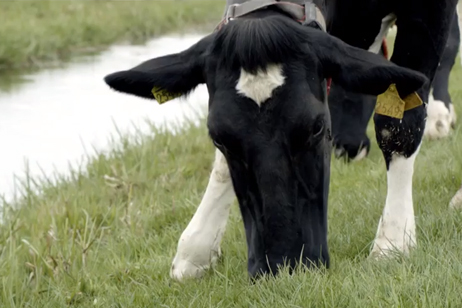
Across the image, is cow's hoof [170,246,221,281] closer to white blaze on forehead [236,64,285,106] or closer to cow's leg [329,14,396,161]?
white blaze on forehead [236,64,285,106]

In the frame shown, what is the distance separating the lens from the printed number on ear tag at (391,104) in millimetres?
3811

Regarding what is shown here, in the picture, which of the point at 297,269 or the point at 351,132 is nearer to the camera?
the point at 297,269

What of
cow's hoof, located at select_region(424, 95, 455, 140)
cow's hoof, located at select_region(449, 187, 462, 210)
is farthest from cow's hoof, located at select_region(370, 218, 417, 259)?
cow's hoof, located at select_region(424, 95, 455, 140)

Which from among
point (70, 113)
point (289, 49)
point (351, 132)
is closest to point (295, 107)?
point (289, 49)

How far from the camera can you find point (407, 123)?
3953mm

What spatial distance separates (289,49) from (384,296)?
3.24 ft

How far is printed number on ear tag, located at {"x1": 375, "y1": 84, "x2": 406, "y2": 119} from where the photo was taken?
3.81 m

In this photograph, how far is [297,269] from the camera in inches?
121

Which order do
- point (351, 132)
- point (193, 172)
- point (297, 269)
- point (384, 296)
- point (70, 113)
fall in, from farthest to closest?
1. point (70, 113)
2. point (193, 172)
3. point (351, 132)
4. point (297, 269)
5. point (384, 296)

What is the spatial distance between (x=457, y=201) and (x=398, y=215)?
0.45 m

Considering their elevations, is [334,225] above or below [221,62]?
below

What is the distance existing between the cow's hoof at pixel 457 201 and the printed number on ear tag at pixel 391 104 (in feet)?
1.68

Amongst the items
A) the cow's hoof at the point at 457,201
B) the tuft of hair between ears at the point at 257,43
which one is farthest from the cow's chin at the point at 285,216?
the cow's hoof at the point at 457,201

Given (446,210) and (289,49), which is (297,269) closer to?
(289,49)
